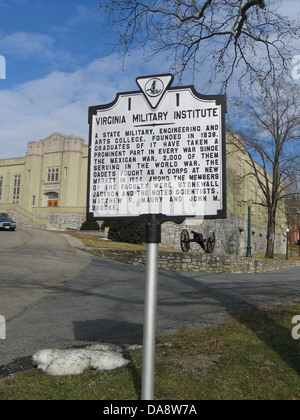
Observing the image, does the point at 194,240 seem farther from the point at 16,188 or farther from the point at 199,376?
the point at 16,188

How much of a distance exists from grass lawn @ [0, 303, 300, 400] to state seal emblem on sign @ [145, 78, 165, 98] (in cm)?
283

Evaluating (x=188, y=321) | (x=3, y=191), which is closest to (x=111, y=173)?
(x=188, y=321)

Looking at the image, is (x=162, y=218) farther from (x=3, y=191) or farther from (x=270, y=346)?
(x=3, y=191)

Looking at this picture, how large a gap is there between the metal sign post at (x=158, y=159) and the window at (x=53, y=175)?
47.9 meters

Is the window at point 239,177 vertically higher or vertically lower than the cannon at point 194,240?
higher

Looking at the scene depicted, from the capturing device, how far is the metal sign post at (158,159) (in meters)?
3.55

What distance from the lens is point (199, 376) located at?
12.9ft

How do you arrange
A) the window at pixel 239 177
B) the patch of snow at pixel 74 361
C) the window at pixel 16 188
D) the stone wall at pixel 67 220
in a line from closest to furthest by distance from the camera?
the patch of snow at pixel 74 361 < the window at pixel 239 177 < the stone wall at pixel 67 220 < the window at pixel 16 188

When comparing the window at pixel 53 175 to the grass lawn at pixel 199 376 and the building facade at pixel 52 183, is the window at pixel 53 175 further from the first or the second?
the grass lawn at pixel 199 376

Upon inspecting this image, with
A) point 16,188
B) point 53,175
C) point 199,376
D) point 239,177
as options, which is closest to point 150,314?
point 199,376

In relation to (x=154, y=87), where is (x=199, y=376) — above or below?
below

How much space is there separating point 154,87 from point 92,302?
639 centimetres

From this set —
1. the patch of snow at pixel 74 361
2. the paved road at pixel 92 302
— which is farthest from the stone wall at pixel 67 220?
the patch of snow at pixel 74 361
